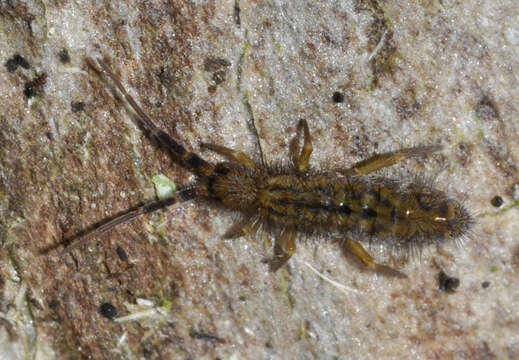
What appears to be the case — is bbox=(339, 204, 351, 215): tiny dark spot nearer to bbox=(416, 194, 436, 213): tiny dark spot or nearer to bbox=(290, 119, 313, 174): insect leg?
bbox=(290, 119, 313, 174): insect leg

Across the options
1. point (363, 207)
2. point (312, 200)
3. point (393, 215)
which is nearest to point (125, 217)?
point (312, 200)

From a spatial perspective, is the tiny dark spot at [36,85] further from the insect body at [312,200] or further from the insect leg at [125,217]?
the insect leg at [125,217]

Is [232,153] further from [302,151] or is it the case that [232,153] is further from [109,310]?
[109,310]

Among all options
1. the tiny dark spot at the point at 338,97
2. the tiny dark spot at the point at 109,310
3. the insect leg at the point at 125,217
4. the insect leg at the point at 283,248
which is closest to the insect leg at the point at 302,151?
the tiny dark spot at the point at 338,97

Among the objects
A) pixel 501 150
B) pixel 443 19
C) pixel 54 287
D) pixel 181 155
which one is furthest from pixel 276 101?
pixel 54 287

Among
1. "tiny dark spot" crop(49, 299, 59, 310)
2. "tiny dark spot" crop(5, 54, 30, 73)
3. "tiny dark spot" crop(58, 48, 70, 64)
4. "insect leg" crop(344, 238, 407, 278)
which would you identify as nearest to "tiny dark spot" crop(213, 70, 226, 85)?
"tiny dark spot" crop(58, 48, 70, 64)

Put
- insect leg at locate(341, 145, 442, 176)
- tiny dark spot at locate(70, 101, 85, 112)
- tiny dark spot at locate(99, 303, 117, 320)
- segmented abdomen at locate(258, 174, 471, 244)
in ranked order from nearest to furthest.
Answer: segmented abdomen at locate(258, 174, 471, 244), insect leg at locate(341, 145, 442, 176), tiny dark spot at locate(70, 101, 85, 112), tiny dark spot at locate(99, 303, 117, 320)

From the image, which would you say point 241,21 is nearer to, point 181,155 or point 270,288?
point 181,155
